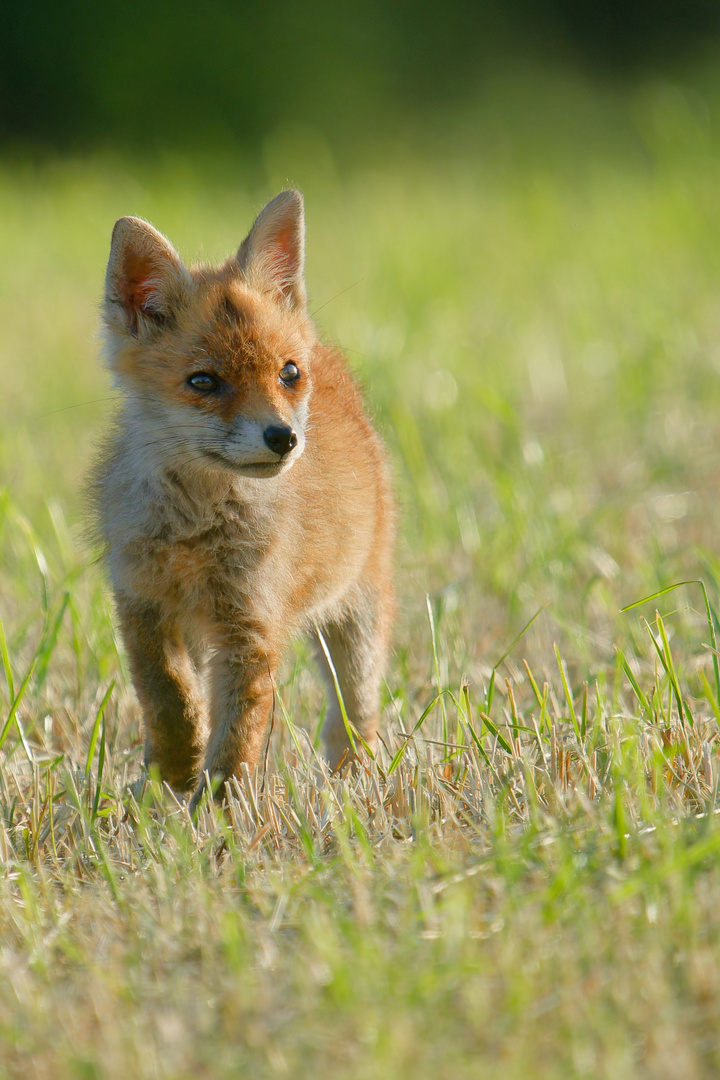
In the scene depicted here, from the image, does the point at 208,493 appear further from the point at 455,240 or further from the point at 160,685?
the point at 455,240

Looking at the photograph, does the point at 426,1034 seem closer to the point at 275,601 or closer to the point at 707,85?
the point at 275,601

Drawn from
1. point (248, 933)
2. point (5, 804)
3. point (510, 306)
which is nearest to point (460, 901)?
point (248, 933)

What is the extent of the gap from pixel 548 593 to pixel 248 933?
2.40 m

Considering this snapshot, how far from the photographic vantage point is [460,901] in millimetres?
2051

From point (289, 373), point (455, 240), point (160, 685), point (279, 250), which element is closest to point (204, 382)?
point (289, 373)

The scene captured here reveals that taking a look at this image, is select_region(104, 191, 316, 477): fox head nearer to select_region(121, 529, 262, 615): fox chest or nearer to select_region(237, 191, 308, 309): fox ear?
select_region(237, 191, 308, 309): fox ear

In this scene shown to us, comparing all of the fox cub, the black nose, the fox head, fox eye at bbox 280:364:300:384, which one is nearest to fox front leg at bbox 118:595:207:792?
the fox cub

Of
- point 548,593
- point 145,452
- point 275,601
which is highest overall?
point 145,452

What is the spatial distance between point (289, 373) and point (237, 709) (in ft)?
2.92

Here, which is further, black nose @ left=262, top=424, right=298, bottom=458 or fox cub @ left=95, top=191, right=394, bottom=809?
fox cub @ left=95, top=191, right=394, bottom=809

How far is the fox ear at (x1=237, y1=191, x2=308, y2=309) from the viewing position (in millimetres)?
3352

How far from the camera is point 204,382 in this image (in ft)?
9.75

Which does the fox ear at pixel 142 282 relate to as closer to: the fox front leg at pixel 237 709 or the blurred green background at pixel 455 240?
the blurred green background at pixel 455 240

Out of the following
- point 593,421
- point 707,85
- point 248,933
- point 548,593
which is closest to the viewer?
point 248,933
